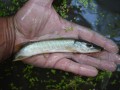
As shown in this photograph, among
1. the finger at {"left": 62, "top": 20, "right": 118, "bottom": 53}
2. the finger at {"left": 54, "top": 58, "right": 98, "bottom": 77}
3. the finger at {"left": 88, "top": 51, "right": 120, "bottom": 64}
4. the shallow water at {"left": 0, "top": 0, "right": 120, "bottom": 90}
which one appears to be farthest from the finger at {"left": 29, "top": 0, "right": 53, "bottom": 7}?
the finger at {"left": 88, "top": 51, "right": 120, "bottom": 64}

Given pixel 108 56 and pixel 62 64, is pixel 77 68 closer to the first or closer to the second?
pixel 62 64

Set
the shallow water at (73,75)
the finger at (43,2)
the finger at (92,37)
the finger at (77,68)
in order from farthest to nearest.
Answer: the shallow water at (73,75)
the finger at (92,37)
the finger at (77,68)
the finger at (43,2)

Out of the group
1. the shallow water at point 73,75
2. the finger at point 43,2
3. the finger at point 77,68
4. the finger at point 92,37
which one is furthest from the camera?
the shallow water at point 73,75

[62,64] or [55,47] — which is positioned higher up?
[55,47]

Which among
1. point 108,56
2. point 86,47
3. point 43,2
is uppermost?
point 43,2

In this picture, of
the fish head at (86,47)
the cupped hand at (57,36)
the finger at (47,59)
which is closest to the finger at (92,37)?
the cupped hand at (57,36)

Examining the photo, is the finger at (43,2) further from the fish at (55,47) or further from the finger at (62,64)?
the finger at (62,64)

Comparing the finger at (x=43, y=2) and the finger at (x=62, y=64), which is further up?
the finger at (x=43, y=2)

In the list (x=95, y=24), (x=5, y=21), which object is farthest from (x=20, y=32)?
(x=95, y=24)

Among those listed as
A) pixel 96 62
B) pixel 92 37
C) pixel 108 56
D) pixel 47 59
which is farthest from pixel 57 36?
pixel 108 56
